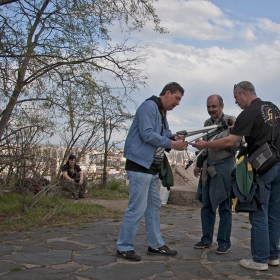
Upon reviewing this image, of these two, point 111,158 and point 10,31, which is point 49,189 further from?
point 111,158

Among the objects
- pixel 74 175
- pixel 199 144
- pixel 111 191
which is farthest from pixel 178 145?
pixel 111 191

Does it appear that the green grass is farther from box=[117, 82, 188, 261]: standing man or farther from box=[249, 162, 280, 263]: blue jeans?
box=[249, 162, 280, 263]: blue jeans

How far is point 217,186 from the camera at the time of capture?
5.33 metres

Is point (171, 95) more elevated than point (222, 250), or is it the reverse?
point (171, 95)

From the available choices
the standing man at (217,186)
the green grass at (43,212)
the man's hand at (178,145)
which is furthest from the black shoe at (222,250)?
the green grass at (43,212)

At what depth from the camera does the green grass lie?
7195 mm

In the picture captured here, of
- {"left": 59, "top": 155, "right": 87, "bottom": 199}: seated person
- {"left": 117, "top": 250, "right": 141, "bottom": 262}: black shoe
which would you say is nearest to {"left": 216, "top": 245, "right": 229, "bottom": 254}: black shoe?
{"left": 117, "top": 250, "right": 141, "bottom": 262}: black shoe

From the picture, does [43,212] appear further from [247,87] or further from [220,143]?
[247,87]

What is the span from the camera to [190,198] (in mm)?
10312

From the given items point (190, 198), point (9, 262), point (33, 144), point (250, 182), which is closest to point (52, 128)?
point (33, 144)

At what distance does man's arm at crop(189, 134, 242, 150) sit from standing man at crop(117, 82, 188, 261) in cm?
15

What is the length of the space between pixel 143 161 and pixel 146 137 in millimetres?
262

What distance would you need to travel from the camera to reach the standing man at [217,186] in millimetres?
5316

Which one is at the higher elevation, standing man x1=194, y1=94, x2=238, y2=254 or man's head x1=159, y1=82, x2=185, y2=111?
man's head x1=159, y1=82, x2=185, y2=111
